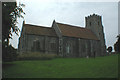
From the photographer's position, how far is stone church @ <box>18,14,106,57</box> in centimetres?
3766

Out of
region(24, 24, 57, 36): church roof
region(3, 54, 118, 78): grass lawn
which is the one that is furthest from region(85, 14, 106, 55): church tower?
region(3, 54, 118, 78): grass lawn

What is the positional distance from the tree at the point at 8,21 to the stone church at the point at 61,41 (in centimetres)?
1543

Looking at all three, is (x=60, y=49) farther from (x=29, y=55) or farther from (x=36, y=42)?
(x=29, y=55)

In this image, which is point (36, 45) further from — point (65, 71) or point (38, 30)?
point (65, 71)

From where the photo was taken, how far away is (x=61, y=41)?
41031 millimetres

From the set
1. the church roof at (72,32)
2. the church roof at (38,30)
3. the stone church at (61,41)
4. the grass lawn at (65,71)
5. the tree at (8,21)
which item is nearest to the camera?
the grass lawn at (65,71)

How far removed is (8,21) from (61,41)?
2358 centimetres

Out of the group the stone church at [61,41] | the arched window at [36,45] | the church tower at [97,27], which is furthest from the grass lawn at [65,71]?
the church tower at [97,27]

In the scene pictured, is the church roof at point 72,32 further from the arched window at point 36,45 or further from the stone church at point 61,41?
the arched window at point 36,45

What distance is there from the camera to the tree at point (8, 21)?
18.6 m

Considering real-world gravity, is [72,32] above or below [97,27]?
below

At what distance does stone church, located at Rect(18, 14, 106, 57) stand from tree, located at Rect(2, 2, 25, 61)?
50.6 feet

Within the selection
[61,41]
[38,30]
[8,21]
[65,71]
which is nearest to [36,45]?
[38,30]

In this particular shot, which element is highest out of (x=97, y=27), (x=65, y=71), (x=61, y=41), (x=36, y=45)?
(x=97, y=27)
